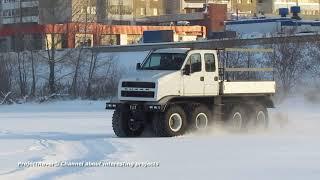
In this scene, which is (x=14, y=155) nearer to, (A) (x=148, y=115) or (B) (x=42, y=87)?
(A) (x=148, y=115)

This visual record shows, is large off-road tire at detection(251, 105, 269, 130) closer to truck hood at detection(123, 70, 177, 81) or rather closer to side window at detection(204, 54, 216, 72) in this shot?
side window at detection(204, 54, 216, 72)

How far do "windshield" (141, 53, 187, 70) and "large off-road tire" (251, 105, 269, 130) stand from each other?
3.74 metres

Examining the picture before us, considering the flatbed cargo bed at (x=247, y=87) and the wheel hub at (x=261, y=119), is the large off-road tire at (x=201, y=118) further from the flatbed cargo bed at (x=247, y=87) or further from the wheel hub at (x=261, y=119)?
the wheel hub at (x=261, y=119)

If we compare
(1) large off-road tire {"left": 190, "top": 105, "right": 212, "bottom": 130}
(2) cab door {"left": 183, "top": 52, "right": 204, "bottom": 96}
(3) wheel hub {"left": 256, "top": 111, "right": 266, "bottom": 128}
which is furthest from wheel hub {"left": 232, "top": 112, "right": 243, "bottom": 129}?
(2) cab door {"left": 183, "top": 52, "right": 204, "bottom": 96}

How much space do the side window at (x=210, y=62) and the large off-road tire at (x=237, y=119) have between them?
173 centimetres

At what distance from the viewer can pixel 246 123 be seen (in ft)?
80.1

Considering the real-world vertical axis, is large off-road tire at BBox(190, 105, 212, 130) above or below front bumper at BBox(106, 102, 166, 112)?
below

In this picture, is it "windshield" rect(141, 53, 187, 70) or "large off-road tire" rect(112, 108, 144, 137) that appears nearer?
"windshield" rect(141, 53, 187, 70)

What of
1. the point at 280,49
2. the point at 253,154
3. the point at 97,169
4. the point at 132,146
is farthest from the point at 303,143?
the point at 280,49

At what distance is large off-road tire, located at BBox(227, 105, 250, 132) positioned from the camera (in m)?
23.9

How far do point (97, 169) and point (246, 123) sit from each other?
1165 centimetres

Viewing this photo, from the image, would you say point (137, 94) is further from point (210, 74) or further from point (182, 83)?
point (210, 74)

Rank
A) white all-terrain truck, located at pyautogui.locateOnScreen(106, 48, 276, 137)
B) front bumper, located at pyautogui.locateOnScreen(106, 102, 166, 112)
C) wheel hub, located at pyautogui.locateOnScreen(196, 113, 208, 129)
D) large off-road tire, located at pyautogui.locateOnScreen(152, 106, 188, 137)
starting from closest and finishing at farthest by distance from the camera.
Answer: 1. front bumper, located at pyautogui.locateOnScreen(106, 102, 166, 112)
2. large off-road tire, located at pyautogui.locateOnScreen(152, 106, 188, 137)
3. white all-terrain truck, located at pyautogui.locateOnScreen(106, 48, 276, 137)
4. wheel hub, located at pyautogui.locateOnScreen(196, 113, 208, 129)

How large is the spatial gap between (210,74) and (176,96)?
1596 mm
